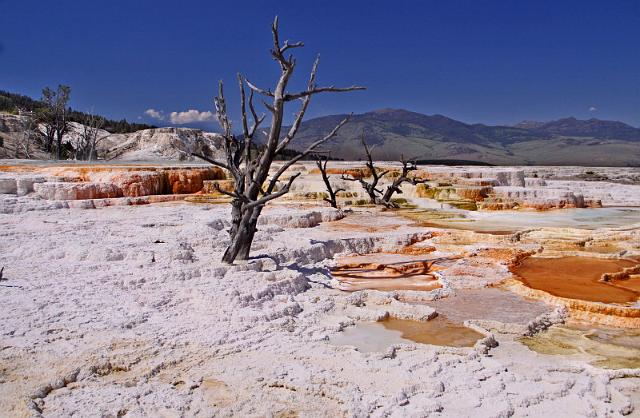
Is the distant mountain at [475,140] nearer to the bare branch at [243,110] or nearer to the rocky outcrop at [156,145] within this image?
the rocky outcrop at [156,145]

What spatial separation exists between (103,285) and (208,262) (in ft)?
4.01

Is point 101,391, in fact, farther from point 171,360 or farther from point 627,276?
point 627,276

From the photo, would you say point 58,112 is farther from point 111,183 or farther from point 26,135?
point 111,183

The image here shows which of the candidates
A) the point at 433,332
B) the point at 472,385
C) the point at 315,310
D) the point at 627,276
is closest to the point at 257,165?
the point at 315,310

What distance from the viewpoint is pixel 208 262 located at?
605 centimetres

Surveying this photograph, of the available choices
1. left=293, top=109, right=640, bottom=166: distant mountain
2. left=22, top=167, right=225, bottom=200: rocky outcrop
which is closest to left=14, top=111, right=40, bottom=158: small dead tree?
left=22, top=167, right=225, bottom=200: rocky outcrop

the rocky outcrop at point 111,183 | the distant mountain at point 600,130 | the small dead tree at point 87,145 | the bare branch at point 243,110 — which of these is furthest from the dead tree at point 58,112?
the distant mountain at point 600,130

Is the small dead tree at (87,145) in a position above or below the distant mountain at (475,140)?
below

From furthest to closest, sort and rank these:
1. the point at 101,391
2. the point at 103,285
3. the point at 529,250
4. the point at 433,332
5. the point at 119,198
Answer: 1. the point at 119,198
2. the point at 529,250
3. the point at 103,285
4. the point at 433,332
5. the point at 101,391

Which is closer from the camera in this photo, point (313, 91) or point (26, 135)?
point (313, 91)

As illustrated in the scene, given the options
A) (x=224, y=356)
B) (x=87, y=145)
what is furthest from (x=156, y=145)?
(x=224, y=356)

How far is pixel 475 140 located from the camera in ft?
472

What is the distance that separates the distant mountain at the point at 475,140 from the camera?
274 feet

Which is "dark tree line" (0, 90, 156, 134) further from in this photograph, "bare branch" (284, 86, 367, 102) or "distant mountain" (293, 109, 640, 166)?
"bare branch" (284, 86, 367, 102)
